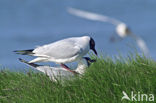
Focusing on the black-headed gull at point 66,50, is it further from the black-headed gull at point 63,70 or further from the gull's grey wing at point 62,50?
the black-headed gull at point 63,70

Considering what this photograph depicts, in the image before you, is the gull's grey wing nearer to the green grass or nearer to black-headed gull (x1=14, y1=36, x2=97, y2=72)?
black-headed gull (x1=14, y1=36, x2=97, y2=72)

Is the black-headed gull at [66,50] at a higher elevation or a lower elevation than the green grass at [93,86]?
higher

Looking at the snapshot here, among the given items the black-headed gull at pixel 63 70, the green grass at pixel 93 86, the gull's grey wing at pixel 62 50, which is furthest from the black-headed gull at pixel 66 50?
the green grass at pixel 93 86

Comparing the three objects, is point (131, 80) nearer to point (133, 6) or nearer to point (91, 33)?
point (91, 33)

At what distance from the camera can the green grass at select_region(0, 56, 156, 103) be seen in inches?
271

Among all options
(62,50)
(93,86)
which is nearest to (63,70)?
(62,50)

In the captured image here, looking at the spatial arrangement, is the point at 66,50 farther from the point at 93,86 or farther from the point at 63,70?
the point at 93,86

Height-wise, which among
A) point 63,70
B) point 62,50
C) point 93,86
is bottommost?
point 93,86

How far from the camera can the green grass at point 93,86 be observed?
689 centimetres

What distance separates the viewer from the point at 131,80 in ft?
23.1

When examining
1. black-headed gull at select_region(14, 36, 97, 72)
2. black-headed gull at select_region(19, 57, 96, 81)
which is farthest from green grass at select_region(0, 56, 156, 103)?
black-headed gull at select_region(14, 36, 97, 72)

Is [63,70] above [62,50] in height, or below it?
below

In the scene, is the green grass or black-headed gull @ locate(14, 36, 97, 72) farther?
black-headed gull @ locate(14, 36, 97, 72)

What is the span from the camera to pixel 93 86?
7.08 meters
